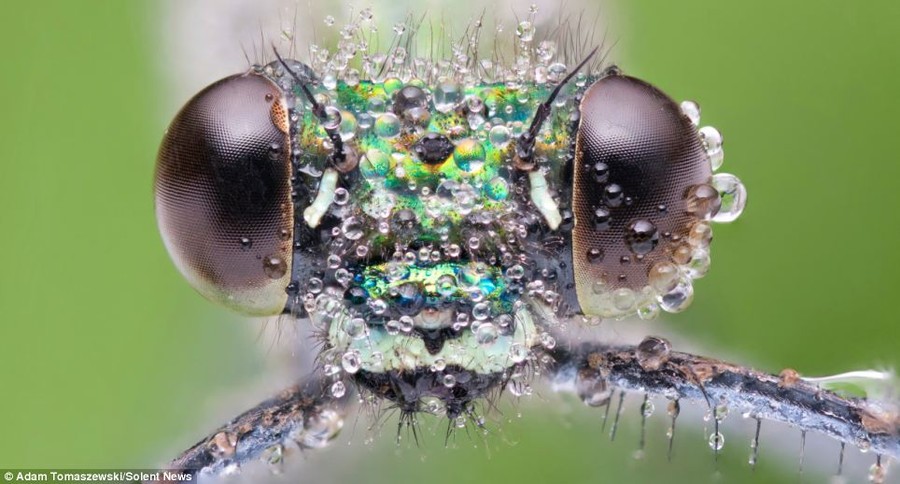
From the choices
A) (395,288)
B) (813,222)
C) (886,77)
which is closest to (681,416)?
(813,222)

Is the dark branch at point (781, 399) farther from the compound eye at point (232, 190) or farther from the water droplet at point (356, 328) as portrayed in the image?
the compound eye at point (232, 190)

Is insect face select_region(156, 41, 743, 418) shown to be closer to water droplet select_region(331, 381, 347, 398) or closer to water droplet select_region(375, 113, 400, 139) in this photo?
water droplet select_region(375, 113, 400, 139)

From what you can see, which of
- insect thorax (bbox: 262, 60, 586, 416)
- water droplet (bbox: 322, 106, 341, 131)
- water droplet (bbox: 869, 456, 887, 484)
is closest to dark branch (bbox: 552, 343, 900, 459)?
water droplet (bbox: 869, 456, 887, 484)

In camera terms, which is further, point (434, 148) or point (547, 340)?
point (547, 340)

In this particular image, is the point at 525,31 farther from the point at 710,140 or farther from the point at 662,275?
the point at 662,275

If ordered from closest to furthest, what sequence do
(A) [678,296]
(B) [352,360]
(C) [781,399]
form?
(B) [352,360], (A) [678,296], (C) [781,399]

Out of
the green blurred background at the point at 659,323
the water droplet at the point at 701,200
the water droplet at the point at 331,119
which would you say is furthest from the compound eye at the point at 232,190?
the green blurred background at the point at 659,323

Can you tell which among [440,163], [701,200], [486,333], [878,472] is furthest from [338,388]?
[878,472]

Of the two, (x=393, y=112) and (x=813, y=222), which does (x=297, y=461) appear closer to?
(x=393, y=112)
